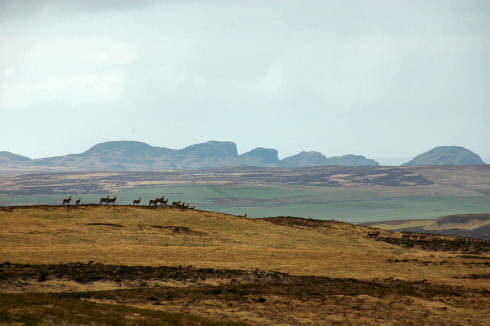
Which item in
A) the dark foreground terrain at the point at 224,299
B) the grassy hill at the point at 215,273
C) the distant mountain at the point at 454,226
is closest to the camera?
the dark foreground terrain at the point at 224,299

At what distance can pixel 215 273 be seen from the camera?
3525cm

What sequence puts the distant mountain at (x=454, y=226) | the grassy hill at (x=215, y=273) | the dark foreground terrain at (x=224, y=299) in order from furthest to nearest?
1. the distant mountain at (x=454, y=226)
2. the grassy hill at (x=215, y=273)
3. the dark foreground terrain at (x=224, y=299)

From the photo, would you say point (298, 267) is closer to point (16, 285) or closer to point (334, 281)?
point (334, 281)

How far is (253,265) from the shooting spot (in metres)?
38.8

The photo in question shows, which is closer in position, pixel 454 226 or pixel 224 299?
pixel 224 299

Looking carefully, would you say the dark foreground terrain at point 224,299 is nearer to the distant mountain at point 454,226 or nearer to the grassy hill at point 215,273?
the grassy hill at point 215,273

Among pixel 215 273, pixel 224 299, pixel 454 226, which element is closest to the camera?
pixel 224 299

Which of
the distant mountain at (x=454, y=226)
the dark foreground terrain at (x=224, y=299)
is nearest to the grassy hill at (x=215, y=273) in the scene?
the dark foreground terrain at (x=224, y=299)

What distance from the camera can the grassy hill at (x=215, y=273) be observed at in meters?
24.9

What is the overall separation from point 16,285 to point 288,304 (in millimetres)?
15865

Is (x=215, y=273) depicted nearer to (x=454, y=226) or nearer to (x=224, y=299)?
(x=224, y=299)

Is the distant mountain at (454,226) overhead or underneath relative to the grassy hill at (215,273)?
underneath

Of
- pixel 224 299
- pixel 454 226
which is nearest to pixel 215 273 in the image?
pixel 224 299

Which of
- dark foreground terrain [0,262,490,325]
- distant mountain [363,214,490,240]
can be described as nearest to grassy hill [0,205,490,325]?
dark foreground terrain [0,262,490,325]
